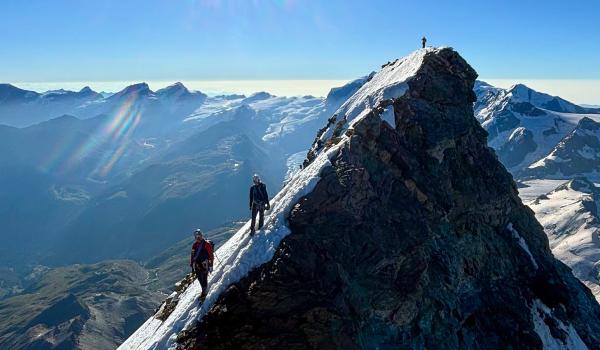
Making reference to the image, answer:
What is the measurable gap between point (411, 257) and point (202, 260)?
1483cm

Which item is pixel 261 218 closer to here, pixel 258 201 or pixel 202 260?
pixel 258 201

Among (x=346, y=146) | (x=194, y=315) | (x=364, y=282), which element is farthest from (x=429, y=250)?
(x=194, y=315)

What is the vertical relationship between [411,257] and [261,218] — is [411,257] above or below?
below

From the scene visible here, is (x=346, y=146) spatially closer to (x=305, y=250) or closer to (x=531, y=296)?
(x=305, y=250)

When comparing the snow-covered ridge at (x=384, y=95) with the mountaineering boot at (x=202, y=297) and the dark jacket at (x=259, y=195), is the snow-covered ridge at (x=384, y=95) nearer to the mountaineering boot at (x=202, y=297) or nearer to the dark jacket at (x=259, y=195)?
the dark jacket at (x=259, y=195)

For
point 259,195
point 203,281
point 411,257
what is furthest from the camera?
point 411,257

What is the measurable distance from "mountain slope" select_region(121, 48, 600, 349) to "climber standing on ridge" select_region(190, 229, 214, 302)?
3.01 ft

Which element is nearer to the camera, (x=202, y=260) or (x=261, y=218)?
(x=202, y=260)

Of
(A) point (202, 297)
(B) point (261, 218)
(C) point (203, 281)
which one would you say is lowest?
(A) point (202, 297)

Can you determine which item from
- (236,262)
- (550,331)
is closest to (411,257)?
(236,262)

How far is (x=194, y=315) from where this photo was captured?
30.1m

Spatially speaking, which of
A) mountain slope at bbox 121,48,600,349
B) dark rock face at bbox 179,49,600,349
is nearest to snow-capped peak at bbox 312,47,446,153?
mountain slope at bbox 121,48,600,349

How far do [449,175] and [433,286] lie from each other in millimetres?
11021

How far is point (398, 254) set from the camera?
35500 millimetres
